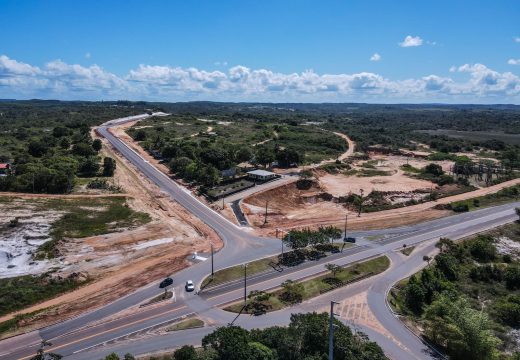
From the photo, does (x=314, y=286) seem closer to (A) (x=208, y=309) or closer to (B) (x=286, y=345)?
(A) (x=208, y=309)

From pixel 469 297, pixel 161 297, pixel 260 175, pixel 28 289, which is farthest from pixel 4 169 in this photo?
pixel 469 297

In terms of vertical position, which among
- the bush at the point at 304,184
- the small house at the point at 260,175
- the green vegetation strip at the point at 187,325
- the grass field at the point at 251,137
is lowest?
the green vegetation strip at the point at 187,325

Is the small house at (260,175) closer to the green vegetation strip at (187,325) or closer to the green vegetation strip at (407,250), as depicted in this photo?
the green vegetation strip at (407,250)

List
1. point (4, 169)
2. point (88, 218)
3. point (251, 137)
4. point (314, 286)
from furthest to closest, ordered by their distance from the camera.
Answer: point (251, 137)
point (4, 169)
point (88, 218)
point (314, 286)

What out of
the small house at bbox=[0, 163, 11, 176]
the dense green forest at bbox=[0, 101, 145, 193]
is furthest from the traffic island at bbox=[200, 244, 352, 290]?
the small house at bbox=[0, 163, 11, 176]

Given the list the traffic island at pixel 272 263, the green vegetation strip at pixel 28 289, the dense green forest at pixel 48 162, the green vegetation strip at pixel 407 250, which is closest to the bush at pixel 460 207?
the green vegetation strip at pixel 407 250

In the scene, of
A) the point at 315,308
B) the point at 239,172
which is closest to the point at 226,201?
the point at 239,172
